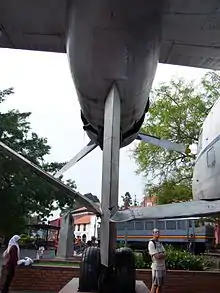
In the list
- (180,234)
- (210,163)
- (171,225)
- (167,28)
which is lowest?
(210,163)

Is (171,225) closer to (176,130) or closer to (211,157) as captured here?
(176,130)

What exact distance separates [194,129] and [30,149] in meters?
8.88

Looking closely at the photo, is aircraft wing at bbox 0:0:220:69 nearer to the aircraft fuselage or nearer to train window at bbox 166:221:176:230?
the aircraft fuselage

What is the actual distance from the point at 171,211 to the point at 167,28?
2150mm

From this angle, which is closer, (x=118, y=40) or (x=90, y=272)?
(x=118, y=40)

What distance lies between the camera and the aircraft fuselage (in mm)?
3742

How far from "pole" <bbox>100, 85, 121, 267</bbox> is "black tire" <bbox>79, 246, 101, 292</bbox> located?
1.07 m

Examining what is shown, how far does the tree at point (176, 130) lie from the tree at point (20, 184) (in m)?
4.26

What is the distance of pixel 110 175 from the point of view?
15.5 ft

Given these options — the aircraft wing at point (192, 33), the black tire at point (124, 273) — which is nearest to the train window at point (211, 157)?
the aircraft wing at point (192, 33)

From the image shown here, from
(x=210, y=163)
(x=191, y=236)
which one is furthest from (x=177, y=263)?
(x=191, y=236)

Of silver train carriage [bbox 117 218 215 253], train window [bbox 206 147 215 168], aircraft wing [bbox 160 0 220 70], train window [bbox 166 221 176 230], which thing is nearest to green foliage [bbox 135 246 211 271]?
train window [bbox 206 147 215 168]

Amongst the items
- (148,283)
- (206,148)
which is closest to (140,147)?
(148,283)

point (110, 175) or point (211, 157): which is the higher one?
point (211, 157)
